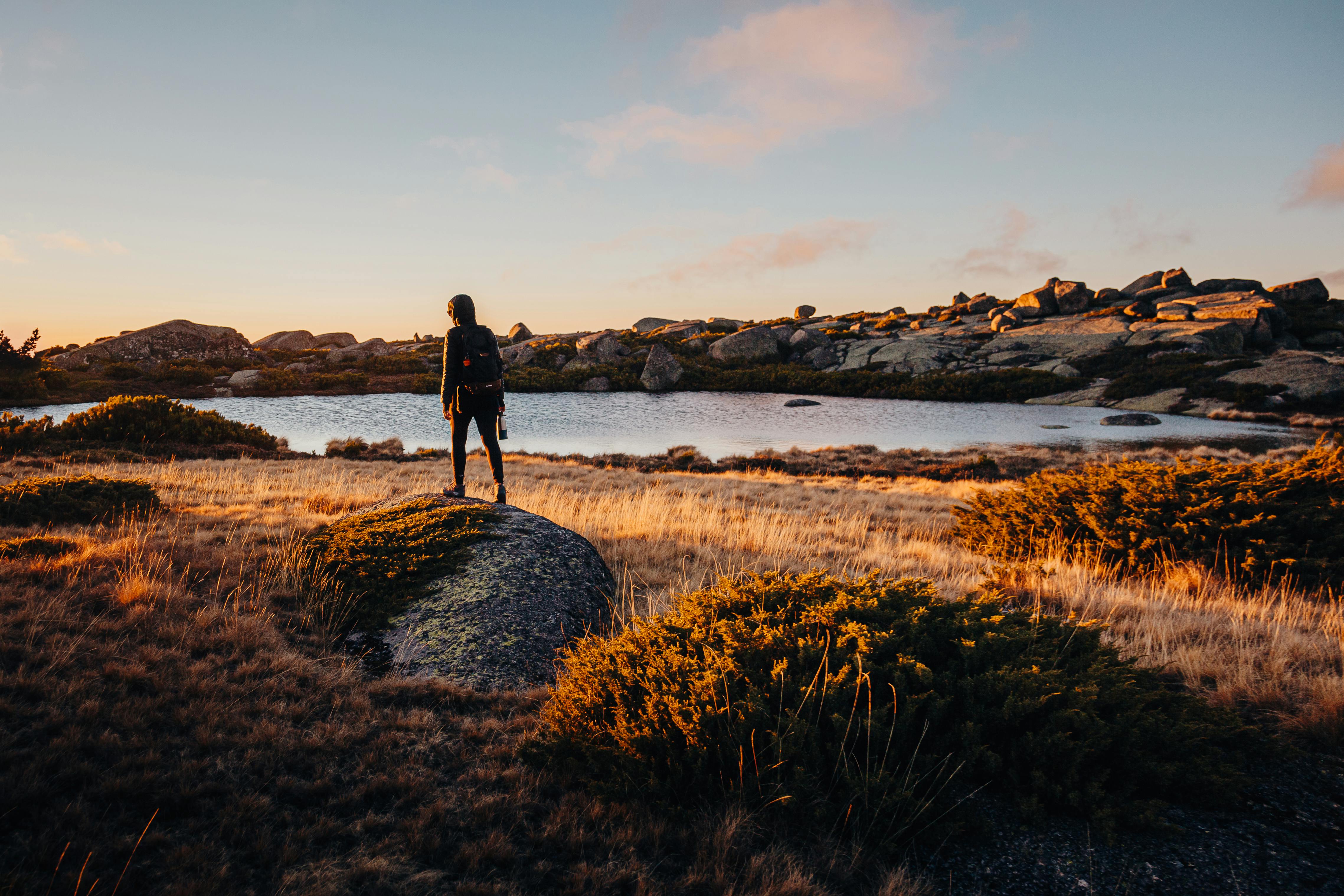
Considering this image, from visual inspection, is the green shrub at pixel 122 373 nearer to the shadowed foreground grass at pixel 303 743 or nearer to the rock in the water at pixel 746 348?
the shadowed foreground grass at pixel 303 743

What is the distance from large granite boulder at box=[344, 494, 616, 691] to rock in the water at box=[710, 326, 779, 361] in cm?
6726

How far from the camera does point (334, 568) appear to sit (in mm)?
5383

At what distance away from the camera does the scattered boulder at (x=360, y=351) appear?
230 ft

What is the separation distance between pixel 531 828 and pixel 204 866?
119 centimetres

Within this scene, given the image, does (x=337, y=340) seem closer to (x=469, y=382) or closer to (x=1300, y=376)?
(x=469, y=382)

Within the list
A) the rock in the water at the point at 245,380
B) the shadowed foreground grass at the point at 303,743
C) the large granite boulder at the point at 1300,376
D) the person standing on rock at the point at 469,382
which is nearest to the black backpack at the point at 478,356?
the person standing on rock at the point at 469,382

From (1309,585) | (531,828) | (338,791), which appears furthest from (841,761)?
(1309,585)

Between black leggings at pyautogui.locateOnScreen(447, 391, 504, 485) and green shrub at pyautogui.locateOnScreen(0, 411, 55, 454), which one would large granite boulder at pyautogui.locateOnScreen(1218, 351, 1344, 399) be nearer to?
black leggings at pyautogui.locateOnScreen(447, 391, 504, 485)

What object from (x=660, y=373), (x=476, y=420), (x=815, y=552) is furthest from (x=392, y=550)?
(x=660, y=373)

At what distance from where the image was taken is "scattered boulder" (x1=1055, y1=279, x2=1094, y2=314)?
74.4 metres

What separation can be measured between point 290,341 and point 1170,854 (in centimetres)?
10130

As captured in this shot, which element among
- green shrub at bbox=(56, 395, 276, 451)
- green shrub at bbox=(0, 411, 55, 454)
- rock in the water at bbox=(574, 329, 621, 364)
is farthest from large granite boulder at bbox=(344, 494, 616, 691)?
rock in the water at bbox=(574, 329, 621, 364)

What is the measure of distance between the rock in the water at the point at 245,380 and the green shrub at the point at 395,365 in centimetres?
1219

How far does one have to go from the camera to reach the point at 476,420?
771 cm
